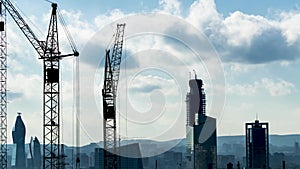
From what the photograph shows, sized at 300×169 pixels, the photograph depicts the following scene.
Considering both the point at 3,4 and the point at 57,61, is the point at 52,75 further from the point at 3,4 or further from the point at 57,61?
the point at 3,4

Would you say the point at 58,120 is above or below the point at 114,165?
above

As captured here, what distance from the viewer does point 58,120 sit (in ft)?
284

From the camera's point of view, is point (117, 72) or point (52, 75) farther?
point (117, 72)

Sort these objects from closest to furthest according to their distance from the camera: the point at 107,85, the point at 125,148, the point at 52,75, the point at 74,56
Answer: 1. the point at 52,75
2. the point at 74,56
3. the point at 107,85
4. the point at 125,148

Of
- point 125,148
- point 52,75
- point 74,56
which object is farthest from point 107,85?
point 125,148

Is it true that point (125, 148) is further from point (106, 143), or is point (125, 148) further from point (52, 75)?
point (52, 75)

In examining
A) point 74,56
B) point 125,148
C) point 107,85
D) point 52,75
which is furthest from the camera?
point 125,148

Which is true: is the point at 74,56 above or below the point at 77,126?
above

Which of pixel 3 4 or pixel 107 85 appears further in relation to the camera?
pixel 107 85

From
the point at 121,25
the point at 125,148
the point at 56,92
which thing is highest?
the point at 121,25

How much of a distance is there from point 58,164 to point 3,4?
79.5 ft

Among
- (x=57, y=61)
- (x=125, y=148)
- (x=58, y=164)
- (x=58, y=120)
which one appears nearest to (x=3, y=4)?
(x=57, y=61)

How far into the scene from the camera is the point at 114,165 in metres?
106

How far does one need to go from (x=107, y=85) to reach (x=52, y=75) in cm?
1670
